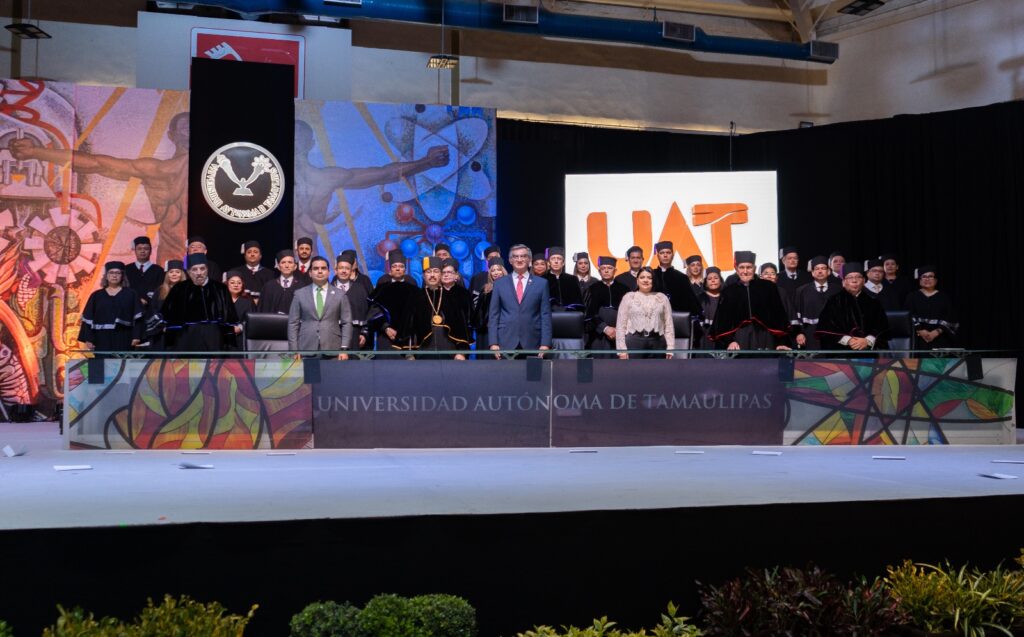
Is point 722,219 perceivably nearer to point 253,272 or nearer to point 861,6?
point 861,6

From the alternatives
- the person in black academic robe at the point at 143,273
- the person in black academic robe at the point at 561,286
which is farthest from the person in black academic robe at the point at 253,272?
the person in black academic robe at the point at 561,286

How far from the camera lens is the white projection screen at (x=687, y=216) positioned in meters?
12.7

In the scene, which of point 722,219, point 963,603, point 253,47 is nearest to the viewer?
point 963,603

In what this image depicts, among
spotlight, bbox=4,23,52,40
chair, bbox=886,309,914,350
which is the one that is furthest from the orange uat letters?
spotlight, bbox=4,23,52,40

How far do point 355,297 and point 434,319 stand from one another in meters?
1.31

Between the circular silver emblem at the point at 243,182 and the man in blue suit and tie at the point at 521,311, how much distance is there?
4.15 meters

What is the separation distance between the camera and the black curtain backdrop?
38.5 ft

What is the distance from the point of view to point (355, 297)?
9641 millimetres

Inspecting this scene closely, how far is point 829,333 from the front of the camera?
8.74m

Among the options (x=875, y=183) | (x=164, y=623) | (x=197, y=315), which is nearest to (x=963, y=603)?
(x=164, y=623)

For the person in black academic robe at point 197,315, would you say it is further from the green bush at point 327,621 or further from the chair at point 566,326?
the green bush at point 327,621

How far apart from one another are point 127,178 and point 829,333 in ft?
24.7

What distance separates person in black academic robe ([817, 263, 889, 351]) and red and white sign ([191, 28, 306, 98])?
6.80 metres

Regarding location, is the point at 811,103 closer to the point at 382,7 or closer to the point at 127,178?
the point at 382,7
